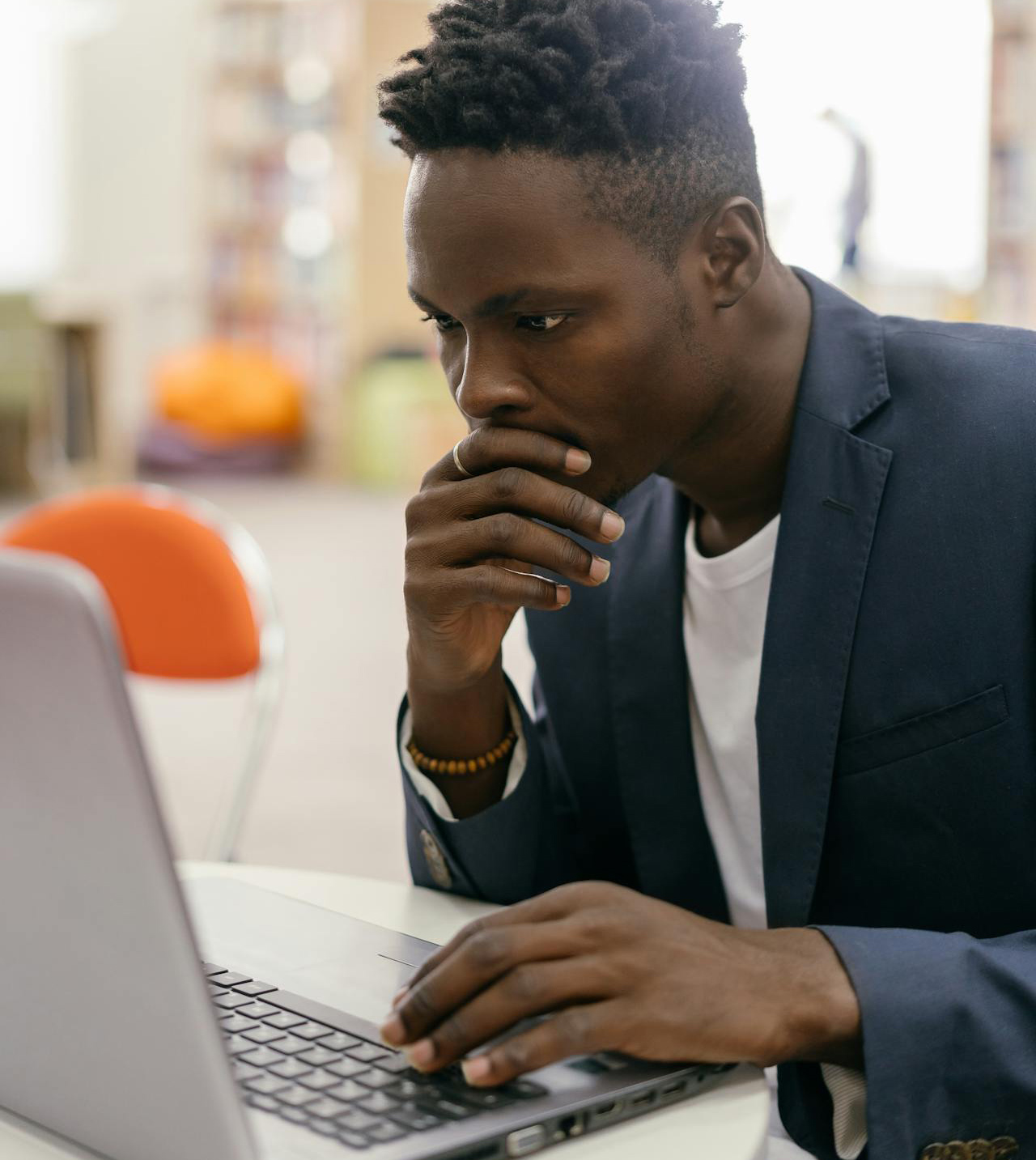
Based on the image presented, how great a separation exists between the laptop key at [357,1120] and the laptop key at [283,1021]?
0.36 feet

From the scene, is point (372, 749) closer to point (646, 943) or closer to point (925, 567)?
point (925, 567)

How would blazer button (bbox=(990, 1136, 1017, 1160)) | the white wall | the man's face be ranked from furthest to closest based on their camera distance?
the white wall
the man's face
blazer button (bbox=(990, 1136, 1017, 1160))

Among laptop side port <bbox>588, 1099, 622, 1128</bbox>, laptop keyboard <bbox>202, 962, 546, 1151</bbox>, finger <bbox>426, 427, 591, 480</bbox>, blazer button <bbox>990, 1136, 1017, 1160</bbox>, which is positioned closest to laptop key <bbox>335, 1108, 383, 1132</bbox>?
laptop keyboard <bbox>202, 962, 546, 1151</bbox>

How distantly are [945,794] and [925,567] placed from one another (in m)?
0.17

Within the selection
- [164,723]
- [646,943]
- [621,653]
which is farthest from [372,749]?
[646,943]

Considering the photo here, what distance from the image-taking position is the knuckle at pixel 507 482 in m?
1.08

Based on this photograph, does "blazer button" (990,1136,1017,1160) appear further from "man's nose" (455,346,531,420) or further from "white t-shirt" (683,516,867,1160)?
"man's nose" (455,346,531,420)

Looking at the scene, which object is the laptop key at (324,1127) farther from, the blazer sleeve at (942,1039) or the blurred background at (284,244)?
the blurred background at (284,244)

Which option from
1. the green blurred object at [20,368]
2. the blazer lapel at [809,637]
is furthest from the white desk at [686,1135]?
the green blurred object at [20,368]

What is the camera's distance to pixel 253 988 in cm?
87

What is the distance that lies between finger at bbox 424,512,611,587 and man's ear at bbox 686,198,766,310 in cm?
24

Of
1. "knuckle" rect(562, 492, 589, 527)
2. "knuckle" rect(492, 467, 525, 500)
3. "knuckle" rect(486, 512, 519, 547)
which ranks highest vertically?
"knuckle" rect(492, 467, 525, 500)

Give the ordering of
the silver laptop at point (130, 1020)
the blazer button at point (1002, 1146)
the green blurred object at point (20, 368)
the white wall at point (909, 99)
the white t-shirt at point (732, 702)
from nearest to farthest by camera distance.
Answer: the silver laptop at point (130, 1020) < the blazer button at point (1002, 1146) < the white t-shirt at point (732, 702) < the white wall at point (909, 99) < the green blurred object at point (20, 368)

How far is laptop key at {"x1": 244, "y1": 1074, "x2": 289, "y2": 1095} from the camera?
2.39ft
